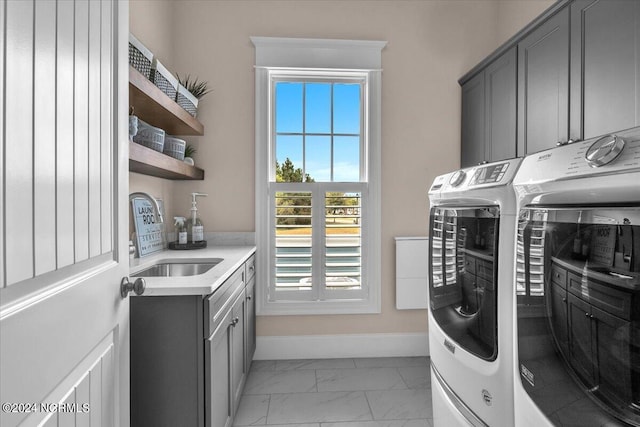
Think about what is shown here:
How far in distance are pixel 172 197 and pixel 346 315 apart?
1.66 m

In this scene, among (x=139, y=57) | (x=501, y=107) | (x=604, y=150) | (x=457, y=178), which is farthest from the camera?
(x=501, y=107)

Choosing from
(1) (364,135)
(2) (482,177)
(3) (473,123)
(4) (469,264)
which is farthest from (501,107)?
(4) (469,264)

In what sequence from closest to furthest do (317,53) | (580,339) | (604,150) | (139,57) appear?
(604,150)
(580,339)
(139,57)
(317,53)

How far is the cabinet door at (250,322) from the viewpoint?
2.22 metres

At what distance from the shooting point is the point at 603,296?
27.1 inches

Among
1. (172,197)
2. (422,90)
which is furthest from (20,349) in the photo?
(422,90)

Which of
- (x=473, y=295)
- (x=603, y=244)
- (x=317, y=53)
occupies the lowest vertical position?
(x=473, y=295)

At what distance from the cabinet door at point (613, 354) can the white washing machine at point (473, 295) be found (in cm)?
27

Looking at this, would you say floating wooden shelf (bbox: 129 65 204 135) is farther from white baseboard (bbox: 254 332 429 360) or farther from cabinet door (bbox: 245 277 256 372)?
white baseboard (bbox: 254 332 429 360)

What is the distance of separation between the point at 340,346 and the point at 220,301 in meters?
1.56

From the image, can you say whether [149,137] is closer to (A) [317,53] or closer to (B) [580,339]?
(A) [317,53]

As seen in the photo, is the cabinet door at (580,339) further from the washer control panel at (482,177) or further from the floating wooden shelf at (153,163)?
the floating wooden shelf at (153,163)

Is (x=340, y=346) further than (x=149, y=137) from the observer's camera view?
Yes

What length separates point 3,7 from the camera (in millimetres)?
519
